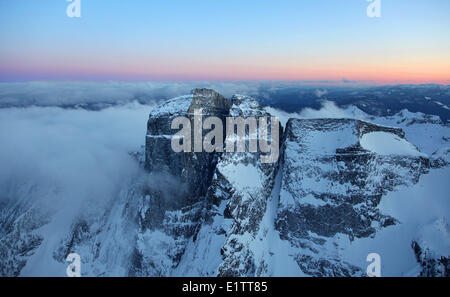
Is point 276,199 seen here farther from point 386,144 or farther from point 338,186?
point 386,144

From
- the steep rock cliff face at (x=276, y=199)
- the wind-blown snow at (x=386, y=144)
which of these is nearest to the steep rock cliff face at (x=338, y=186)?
the wind-blown snow at (x=386, y=144)

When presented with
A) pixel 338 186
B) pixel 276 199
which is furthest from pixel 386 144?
pixel 276 199

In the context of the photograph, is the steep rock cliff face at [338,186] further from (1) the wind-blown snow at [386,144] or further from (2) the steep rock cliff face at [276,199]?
(2) the steep rock cliff face at [276,199]

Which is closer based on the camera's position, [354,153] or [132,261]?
[354,153]

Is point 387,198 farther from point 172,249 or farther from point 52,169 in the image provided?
point 52,169

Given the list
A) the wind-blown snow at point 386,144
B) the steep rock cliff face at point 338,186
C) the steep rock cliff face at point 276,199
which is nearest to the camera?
the steep rock cliff face at point 276,199

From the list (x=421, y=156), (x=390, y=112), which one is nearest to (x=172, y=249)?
(x=421, y=156)

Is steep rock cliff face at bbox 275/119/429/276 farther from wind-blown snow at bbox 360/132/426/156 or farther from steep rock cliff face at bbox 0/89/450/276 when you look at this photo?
steep rock cliff face at bbox 0/89/450/276

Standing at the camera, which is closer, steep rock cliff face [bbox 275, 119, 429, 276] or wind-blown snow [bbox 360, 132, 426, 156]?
steep rock cliff face [bbox 275, 119, 429, 276]

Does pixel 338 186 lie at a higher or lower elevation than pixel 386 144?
lower

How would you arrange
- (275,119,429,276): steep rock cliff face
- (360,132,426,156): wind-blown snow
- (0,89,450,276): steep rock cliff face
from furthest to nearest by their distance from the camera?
(360,132,426,156): wind-blown snow → (275,119,429,276): steep rock cliff face → (0,89,450,276): steep rock cliff face

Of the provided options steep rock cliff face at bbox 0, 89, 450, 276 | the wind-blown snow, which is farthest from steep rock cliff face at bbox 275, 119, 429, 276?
steep rock cliff face at bbox 0, 89, 450, 276
